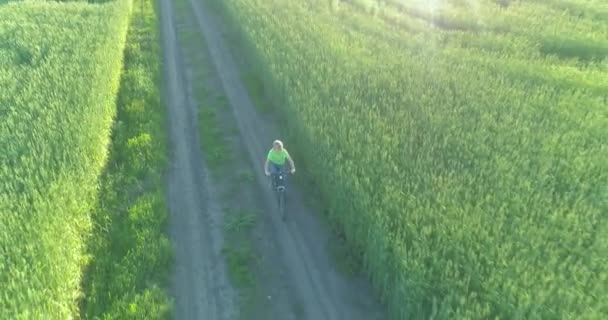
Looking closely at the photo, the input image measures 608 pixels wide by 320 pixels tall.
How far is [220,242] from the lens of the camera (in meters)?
12.8

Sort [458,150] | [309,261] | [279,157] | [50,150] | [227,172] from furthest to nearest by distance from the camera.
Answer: [227,172] → [50,150] → [279,157] → [458,150] → [309,261]

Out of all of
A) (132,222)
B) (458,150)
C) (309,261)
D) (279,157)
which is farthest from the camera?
(279,157)

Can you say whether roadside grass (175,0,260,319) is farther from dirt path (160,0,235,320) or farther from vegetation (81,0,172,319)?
vegetation (81,0,172,319)

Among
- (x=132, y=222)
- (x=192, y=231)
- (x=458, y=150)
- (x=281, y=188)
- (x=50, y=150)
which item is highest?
(x=458, y=150)

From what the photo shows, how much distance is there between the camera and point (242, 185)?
49.5ft

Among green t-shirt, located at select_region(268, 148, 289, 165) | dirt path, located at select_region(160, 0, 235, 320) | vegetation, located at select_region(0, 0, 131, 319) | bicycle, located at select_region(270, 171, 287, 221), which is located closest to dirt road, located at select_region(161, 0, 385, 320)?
dirt path, located at select_region(160, 0, 235, 320)

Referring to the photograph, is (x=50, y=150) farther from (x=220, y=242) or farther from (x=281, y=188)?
(x=281, y=188)

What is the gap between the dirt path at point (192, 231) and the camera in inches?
432

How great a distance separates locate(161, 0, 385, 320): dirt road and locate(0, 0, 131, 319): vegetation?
2.40 meters

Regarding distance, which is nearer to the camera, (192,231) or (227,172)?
(192,231)

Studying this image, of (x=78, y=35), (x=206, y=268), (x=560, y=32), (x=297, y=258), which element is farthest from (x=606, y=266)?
(x=78, y=35)

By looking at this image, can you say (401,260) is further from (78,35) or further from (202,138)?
(78,35)

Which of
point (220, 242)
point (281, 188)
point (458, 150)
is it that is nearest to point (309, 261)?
point (281, 188)

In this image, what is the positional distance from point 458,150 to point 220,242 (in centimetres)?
703
